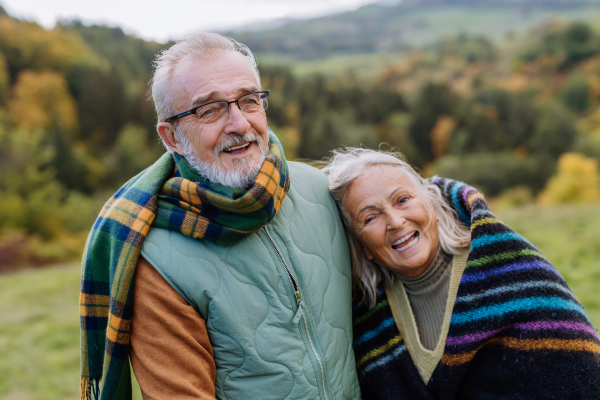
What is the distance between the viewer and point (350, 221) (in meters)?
2.12

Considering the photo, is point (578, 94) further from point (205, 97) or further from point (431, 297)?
point (205, 97)

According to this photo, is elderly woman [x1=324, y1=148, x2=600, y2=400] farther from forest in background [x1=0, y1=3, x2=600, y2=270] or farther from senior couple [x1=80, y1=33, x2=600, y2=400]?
forest in background [x1=0, y1=3, x2=600, y2=270]

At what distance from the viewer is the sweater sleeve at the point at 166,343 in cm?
150

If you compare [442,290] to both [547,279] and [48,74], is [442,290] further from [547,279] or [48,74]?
[48,74]

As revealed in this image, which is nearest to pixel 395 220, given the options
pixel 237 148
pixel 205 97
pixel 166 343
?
pixel 237 148

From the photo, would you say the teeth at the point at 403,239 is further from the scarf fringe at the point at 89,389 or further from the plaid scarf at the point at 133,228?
the scarf fringe at the point at 89,389

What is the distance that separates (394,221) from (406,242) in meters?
0.14

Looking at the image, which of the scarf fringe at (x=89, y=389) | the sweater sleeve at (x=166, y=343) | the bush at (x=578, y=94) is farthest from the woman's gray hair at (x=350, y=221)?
the bush at (x=578, y=94)

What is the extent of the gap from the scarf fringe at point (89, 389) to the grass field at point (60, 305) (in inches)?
117

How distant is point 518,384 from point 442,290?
493mm

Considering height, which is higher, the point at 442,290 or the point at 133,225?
the point at 133,225

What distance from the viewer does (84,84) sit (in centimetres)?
3694

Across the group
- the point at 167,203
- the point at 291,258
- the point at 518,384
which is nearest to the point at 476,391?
the point at 518,384

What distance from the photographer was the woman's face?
200 cm
